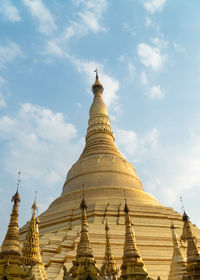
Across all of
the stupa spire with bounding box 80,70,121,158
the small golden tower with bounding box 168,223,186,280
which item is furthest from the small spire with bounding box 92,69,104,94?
the small golden tower with bounding box 168,223,186,280

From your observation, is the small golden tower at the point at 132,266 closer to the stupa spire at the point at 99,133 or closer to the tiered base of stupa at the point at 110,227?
the tiered base of stupa at the point at 110,227

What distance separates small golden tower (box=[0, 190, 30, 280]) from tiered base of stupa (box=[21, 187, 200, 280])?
17.9 feet

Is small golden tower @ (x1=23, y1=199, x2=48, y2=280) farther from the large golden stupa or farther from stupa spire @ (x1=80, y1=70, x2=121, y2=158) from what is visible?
stupa spire @ (x1=80, y1=70, x2=121, y2=158)

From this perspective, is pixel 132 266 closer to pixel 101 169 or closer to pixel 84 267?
pixel 84 267

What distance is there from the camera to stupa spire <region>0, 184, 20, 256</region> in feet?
25.3

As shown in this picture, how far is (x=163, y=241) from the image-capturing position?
669 inches

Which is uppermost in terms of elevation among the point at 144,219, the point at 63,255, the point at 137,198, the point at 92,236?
the point at 137,198

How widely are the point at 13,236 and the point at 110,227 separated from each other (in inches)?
420

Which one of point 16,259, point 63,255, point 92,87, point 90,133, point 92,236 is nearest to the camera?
point 16,259

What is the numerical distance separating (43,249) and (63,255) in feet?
4.87

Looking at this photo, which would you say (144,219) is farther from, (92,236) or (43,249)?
(43,249)

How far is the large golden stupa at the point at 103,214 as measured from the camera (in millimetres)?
14938

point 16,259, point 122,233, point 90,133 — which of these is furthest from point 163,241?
point 90,133

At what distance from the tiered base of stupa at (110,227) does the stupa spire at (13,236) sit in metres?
5.33
